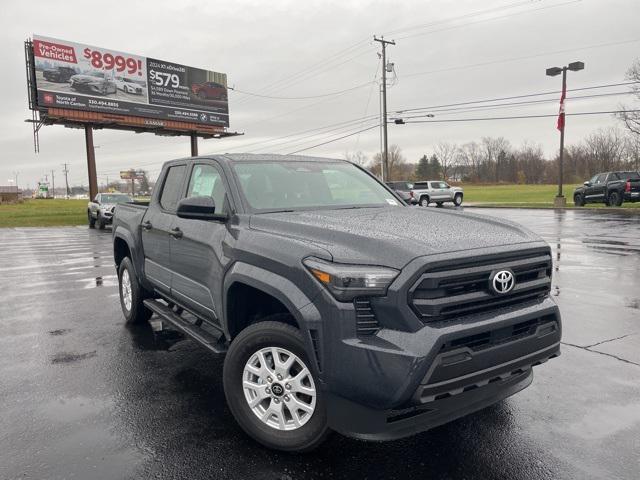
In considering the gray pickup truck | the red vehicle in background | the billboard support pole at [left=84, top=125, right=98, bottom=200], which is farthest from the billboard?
the gray pickup truck

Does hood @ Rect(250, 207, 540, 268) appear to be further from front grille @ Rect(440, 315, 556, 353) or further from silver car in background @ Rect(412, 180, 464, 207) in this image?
silver car in background @ Rect(412, 180, 464, 207)

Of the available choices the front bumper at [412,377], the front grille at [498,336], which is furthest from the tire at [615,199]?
the front bumper at [412,377]

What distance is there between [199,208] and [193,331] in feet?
3.85

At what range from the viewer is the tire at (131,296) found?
5.88 m

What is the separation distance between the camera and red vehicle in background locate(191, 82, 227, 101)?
1460 inches

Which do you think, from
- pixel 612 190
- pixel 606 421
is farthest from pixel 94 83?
pixel 606 421

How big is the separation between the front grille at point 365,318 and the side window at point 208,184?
1644mm

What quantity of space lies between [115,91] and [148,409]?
1287 inches

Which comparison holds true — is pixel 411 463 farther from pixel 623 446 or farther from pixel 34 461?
pixel 34 461

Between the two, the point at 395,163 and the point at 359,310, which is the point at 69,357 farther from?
the point at 395,163

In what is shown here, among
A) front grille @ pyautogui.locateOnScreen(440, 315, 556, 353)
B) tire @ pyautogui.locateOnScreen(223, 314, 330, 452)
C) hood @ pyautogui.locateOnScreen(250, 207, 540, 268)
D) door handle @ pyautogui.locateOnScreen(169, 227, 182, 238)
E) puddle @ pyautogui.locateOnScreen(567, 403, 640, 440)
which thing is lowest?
puddle @ pyautogui.locateOnScreen(567, 403, 640, 440)

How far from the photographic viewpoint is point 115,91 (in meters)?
32.3

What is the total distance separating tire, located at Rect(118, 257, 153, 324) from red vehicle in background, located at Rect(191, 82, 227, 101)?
33.1 m

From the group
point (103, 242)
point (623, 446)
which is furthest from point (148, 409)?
point (103, 242)
